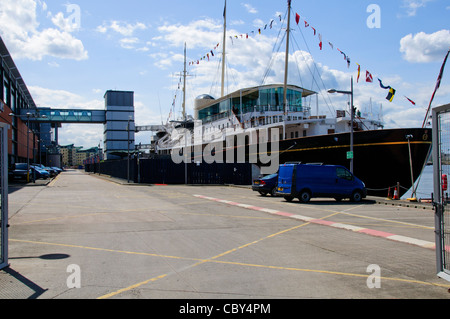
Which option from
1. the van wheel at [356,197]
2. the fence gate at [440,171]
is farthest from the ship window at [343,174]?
the fence gate at [440,171]

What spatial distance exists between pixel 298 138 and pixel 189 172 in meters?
13.1

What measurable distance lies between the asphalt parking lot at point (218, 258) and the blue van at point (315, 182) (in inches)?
209

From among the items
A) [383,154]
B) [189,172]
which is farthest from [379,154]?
[189,172]

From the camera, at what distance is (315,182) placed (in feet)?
60.2

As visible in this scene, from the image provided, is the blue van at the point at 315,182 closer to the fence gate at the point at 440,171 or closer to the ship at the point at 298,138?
the ship at the point at 298,138

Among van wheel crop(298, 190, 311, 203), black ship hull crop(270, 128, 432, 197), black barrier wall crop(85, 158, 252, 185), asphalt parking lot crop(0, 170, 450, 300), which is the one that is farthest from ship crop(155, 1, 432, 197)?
asphalt parking lot crop(0, 170, 450, 300)

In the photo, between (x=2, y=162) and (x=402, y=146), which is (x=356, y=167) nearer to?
(x=402, y=146)

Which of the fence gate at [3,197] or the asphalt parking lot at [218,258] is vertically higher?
the fence gate at [3,197]

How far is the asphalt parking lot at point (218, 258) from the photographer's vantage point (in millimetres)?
5098

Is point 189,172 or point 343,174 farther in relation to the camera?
point 189,172

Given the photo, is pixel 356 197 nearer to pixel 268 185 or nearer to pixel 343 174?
pixel 343 174
